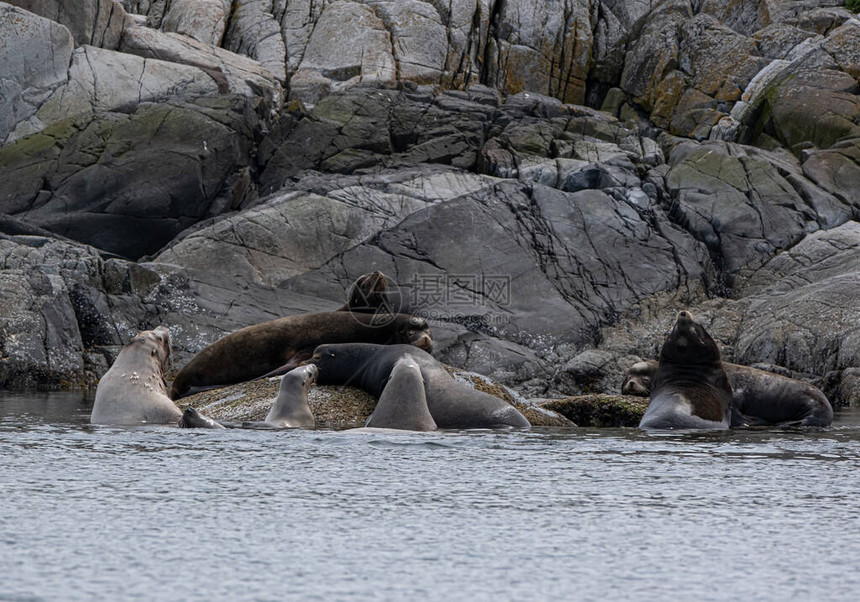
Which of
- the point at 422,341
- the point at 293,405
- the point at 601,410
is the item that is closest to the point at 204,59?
the point at 422,341

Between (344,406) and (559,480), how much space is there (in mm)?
4094

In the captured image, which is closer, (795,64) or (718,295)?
(718,295)

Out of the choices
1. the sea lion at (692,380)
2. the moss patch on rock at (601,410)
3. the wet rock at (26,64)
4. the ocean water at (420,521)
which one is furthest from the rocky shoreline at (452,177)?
the ocean water at (420,521)

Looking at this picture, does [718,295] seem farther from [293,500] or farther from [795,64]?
[293,500]

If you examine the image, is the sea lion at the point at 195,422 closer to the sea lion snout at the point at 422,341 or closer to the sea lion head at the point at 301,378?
the sea lion head at the point at 301,378

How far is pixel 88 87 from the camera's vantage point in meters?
29.8

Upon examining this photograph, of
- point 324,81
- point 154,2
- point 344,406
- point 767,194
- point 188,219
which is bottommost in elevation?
point 344,406

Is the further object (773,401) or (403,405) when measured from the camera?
(773,401)

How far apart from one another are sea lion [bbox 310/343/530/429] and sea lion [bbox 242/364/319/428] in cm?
68

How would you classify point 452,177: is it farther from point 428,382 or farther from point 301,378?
point 301,378

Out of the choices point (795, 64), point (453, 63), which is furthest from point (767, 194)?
point (453, 63)

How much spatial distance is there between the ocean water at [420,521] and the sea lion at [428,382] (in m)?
1.81

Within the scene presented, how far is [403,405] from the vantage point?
8.30m

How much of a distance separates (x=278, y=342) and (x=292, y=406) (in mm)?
2594
